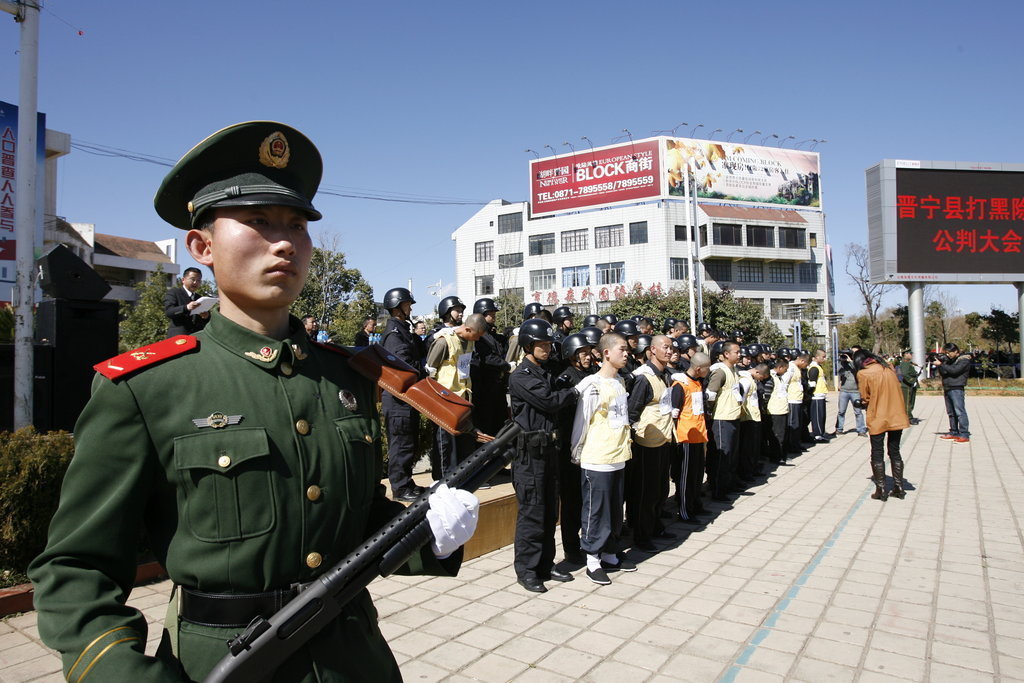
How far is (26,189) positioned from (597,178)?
46.7 metres

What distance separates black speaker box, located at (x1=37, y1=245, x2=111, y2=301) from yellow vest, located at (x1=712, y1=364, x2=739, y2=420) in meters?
7.01

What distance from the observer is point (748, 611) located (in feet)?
15.4

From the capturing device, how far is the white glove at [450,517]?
1.68 meters

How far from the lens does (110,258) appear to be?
43781 mm

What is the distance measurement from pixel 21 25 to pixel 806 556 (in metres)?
9.14

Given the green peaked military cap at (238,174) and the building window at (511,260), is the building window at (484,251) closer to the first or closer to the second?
the building window at (511,260)

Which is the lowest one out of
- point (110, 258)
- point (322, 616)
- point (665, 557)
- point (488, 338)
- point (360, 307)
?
point (665, 557)

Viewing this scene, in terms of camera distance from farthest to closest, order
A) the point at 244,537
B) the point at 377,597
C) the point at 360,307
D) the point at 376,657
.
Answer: the point at 360,307, the point at 377,597, the point at 376,657, the point at 244,537

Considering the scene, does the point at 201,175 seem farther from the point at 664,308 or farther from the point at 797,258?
the point at 797,258

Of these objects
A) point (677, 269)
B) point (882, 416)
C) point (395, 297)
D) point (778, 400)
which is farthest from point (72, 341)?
point (677, 269)

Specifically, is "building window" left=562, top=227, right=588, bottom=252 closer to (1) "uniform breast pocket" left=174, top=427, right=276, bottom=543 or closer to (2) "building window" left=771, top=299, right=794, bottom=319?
(2) "building window" left=771, top=299, right=794, bottom=319

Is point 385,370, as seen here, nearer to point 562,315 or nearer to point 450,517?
point 450,517

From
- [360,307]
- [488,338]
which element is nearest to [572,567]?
[488,338]

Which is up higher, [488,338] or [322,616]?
[488,338]
